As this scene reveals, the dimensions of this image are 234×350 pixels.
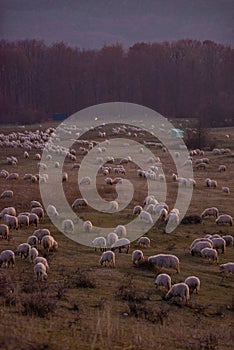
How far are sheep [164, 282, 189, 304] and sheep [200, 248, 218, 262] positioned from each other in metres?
3.99

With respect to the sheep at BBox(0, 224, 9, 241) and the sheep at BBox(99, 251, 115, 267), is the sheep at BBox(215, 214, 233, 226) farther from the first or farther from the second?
the sheep at BBox(0, 224, 9, 241)

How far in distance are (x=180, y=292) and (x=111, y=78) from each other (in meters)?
80.4

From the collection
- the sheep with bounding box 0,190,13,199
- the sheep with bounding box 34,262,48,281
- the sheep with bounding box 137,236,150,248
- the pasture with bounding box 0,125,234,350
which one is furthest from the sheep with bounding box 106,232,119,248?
the sheep with bounding box 0,190,13,199

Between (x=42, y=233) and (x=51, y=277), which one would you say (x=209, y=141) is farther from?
(x=51, y=277)

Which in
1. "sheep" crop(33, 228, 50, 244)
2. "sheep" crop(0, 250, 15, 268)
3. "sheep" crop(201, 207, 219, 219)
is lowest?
"sheep" crop(201, 207, 219, 219)

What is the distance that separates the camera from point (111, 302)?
12.4 metres

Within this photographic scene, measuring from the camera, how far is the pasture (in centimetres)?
970

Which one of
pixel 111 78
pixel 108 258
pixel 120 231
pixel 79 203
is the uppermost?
pixel 111 78

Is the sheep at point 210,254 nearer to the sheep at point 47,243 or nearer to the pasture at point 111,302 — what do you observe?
the pasture at point 111,302

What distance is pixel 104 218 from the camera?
72.9 feet

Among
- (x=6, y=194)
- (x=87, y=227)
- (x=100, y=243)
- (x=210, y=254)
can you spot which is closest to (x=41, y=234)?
(x=100, y=243)

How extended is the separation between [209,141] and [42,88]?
45.0 metres

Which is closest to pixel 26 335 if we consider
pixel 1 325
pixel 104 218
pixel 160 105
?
pixel 1 325

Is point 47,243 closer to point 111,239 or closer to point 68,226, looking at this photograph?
point 111,239
